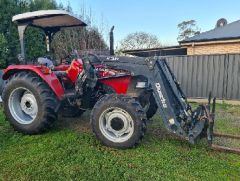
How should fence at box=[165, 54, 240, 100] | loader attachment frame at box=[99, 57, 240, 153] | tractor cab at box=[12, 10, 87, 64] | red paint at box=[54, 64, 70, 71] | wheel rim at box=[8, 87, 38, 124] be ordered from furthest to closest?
fence at box=[165, 54, 240, 100] < red paint at box=[54, 64, 70, 71] < wheel rim at box=[8, 87, 38, 124] < tractor cab at box=[12, 10, 87, 64] < loader attachment frame at box=[99, 57, 240, 153]

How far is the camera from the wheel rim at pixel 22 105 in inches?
196

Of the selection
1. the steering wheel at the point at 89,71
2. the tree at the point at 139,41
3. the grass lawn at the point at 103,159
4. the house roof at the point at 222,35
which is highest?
the tree at the point at 139,41

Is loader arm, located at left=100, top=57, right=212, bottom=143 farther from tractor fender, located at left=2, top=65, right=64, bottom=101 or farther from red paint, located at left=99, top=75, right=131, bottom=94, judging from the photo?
tractor fender, located at left=2, top=65, right=64, bottom=101

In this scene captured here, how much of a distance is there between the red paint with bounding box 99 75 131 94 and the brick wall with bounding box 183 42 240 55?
9.38 m

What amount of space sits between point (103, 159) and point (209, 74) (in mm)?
7206

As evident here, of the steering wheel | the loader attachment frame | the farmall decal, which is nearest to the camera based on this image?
the loader attachment frame

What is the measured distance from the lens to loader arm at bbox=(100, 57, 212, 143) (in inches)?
158

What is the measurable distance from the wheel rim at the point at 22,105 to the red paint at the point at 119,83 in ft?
4.64

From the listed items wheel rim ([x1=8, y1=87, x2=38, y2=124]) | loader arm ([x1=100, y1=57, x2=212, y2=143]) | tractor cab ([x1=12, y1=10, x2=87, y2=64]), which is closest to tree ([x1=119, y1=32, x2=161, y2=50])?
tractor cab ([x1=12, y1=10, x2=87, y2=64])

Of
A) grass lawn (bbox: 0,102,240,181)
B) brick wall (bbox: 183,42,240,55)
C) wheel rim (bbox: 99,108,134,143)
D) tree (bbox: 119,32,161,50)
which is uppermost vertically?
tree (bbox: 119,32,161,50)

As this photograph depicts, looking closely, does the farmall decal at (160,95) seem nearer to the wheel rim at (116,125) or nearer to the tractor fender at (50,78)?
the wheel rim at (116,125)

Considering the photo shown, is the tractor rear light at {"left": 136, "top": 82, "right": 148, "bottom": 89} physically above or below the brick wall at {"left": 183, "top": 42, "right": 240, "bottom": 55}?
below

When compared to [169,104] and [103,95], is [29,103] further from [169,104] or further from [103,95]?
[169,104]

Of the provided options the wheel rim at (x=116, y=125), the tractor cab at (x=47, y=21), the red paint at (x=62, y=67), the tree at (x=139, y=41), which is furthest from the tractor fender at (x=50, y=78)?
the tree at (x=139, y=41)
